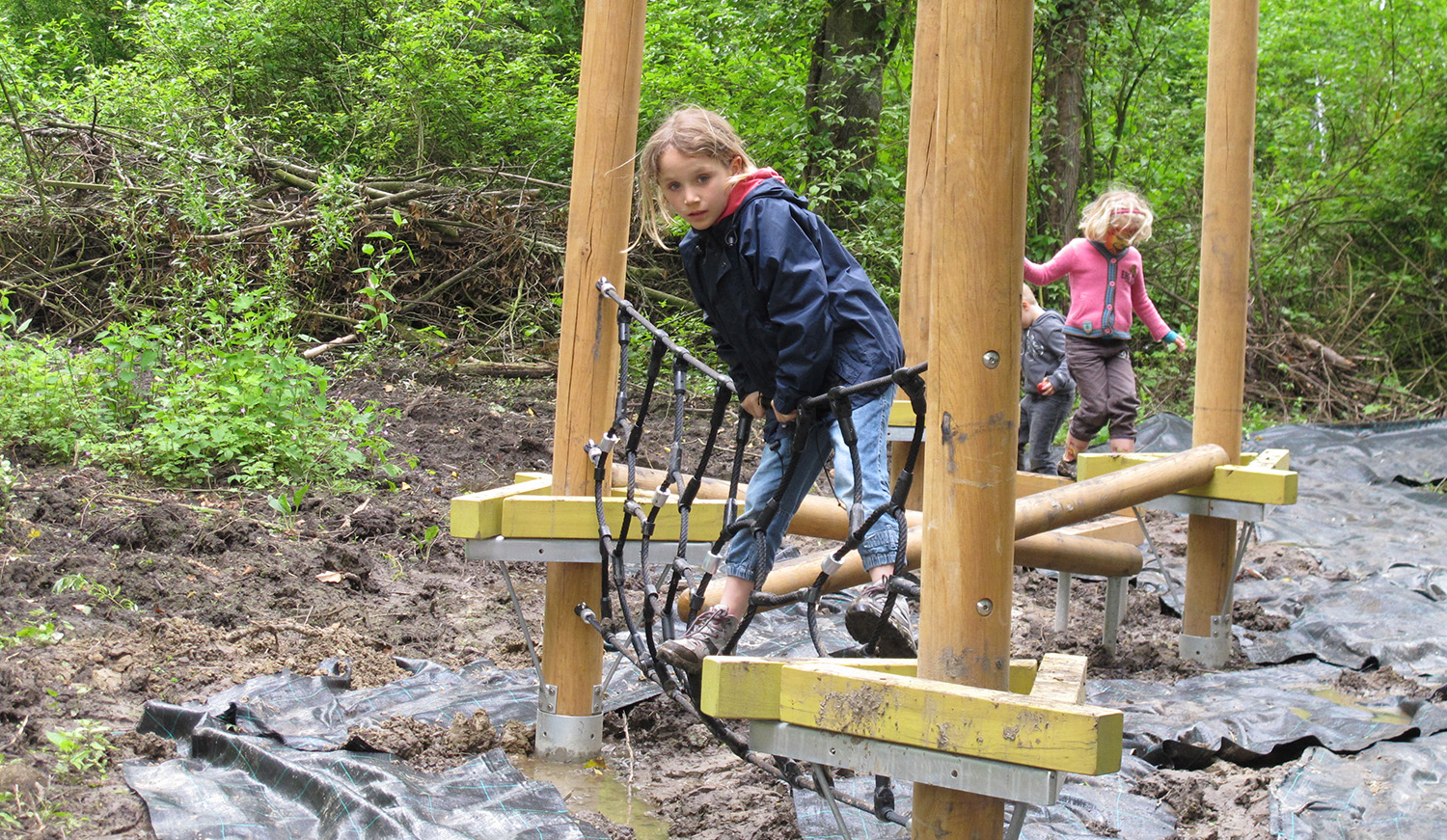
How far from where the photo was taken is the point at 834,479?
10.0 feet

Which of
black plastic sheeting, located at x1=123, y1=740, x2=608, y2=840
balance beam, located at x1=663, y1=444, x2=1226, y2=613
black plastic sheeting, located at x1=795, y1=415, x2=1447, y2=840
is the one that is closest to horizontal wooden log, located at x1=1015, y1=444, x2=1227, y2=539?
balance beam, located at x1=663, y1=444, x2=1226, y2=613

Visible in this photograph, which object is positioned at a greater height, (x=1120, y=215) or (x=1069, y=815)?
(x=1120, y=215)

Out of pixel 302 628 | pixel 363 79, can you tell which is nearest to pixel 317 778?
pixel 302 628

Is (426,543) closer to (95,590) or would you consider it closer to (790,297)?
(95,590)

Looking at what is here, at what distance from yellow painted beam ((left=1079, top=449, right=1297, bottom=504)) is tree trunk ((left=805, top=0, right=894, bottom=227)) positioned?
17.9 feet

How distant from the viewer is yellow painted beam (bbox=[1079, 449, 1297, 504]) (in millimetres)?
4410

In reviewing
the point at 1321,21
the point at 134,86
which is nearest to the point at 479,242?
the point at 134,86

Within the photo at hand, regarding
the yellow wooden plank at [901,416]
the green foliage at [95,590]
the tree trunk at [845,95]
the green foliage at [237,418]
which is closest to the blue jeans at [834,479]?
the yellow wooden plank at [901,416]

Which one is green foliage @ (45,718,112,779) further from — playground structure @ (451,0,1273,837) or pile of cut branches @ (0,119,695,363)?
pile of cut branches @ (0,119,695,363)

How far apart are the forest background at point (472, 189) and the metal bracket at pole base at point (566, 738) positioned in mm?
2697

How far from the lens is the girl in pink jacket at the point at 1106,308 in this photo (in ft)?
20.5

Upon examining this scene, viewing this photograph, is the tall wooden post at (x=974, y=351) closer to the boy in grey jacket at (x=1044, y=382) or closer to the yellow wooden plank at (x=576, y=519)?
the yellow wooden plank at (x=576, y=519)

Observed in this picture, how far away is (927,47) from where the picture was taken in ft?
13.7

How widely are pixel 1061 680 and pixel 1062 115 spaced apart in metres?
10.3
